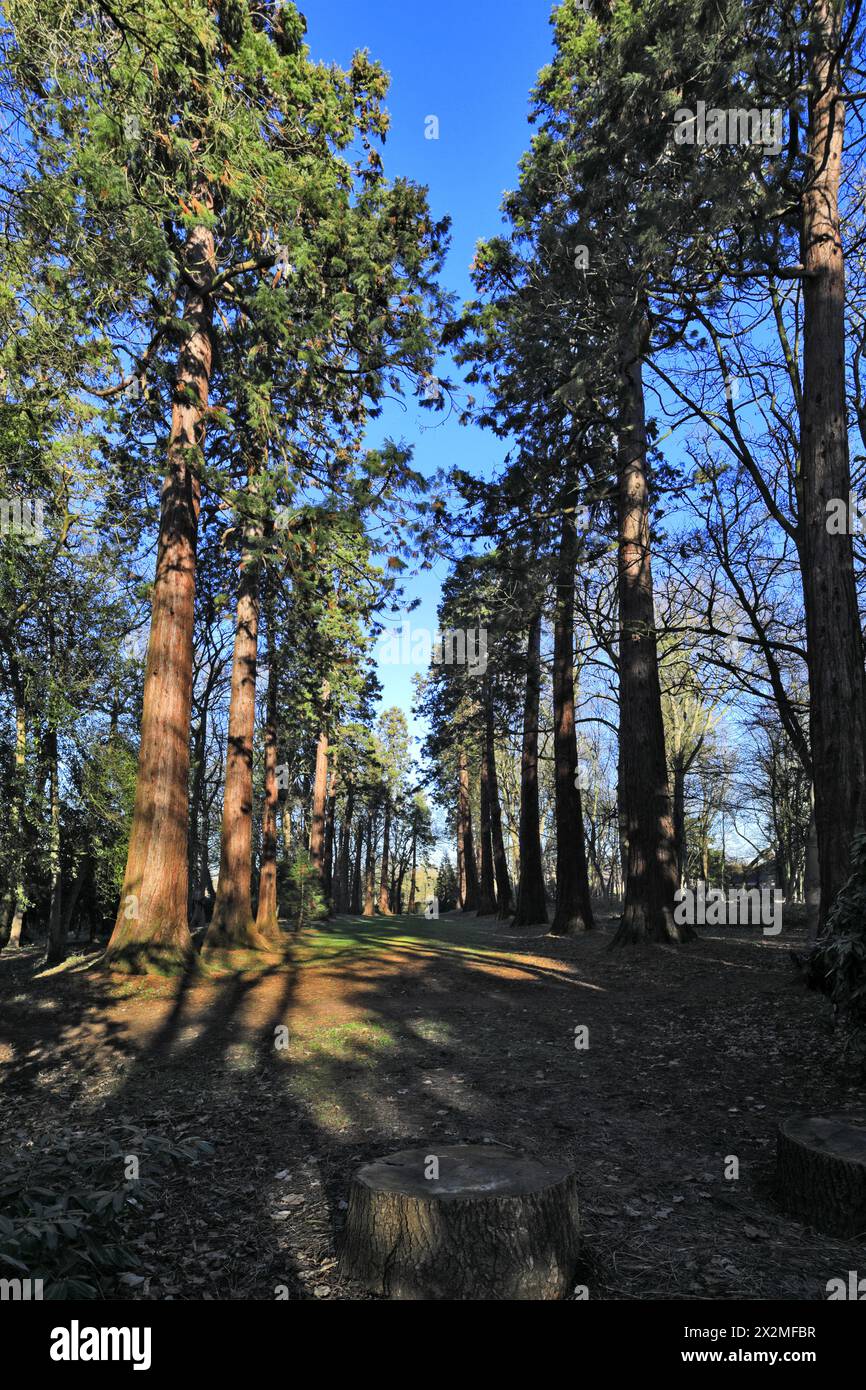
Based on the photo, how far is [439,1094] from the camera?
628 centimetres

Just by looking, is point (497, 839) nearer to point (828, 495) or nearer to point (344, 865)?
point (344, 865)

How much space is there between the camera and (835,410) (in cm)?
843

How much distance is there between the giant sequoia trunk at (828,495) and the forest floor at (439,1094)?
2.29m

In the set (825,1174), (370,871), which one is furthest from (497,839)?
(825,1174)

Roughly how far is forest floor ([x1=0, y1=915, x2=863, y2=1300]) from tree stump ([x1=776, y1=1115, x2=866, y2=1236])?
95mm

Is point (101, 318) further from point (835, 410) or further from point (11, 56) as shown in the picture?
point (835, 410)

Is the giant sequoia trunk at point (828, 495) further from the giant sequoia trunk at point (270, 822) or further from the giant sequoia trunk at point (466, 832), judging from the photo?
the giant sequoia trunk at point (466, 832)

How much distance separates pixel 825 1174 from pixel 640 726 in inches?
388

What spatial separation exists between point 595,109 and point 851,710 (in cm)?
856

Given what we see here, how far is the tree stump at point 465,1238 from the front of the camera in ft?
10.5

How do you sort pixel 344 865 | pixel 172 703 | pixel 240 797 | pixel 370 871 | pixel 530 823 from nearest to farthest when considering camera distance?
pixel 172 703 < pixel 240 797 < pixel 530 823 < pixel 344 865 < pixel 370 871

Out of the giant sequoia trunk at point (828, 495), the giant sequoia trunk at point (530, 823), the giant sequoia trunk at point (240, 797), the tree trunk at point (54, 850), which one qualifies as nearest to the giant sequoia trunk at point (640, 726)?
the giant sequoia trunk at point (828, 495)

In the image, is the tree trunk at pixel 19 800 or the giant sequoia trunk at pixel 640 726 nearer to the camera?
the giant sequoia trunk at pixel 640 726

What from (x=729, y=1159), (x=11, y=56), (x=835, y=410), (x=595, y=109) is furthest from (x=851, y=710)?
(x=11, y=56)
